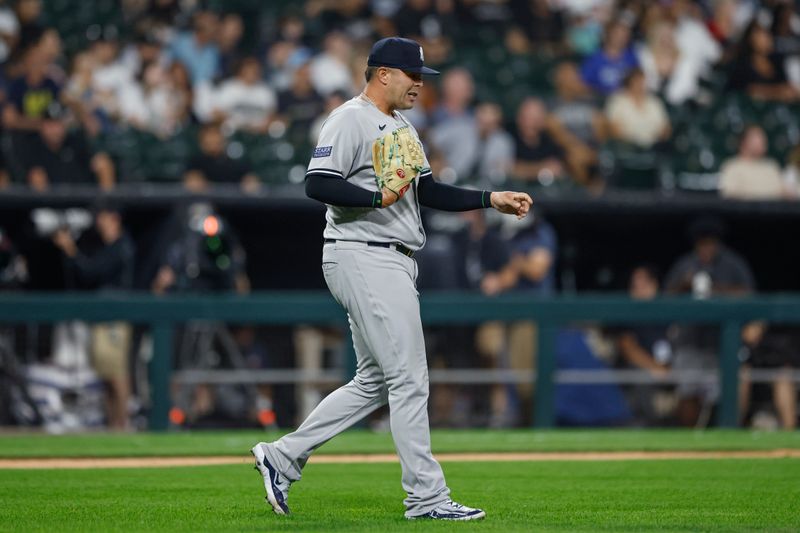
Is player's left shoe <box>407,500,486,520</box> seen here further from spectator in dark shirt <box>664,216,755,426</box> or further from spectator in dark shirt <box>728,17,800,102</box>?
spectator in dark shirt <box>728,17,800,102</box>

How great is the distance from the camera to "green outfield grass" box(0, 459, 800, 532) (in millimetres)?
5191

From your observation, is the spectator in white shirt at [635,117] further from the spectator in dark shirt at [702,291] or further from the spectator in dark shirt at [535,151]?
the spectator in dark shirt at [702,291]

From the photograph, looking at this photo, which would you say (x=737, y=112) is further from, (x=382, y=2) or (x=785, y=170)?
(x=382, y=2)

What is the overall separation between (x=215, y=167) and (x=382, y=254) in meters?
7.43

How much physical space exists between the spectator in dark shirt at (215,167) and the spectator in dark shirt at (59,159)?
79 centimetres

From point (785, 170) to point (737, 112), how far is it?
114 cm

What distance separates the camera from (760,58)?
15195mm

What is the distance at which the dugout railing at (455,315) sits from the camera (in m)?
10.6

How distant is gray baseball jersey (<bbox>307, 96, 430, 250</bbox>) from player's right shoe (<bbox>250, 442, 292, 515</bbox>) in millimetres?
970

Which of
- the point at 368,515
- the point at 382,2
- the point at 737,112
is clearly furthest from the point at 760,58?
the point at 368,515

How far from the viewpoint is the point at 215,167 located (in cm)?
1249

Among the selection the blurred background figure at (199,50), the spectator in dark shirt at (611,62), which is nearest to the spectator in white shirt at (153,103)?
the blurred background figure at (199,50)

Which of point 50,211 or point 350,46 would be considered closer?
point 50,211

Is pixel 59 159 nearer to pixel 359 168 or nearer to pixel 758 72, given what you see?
pixel 359 168
